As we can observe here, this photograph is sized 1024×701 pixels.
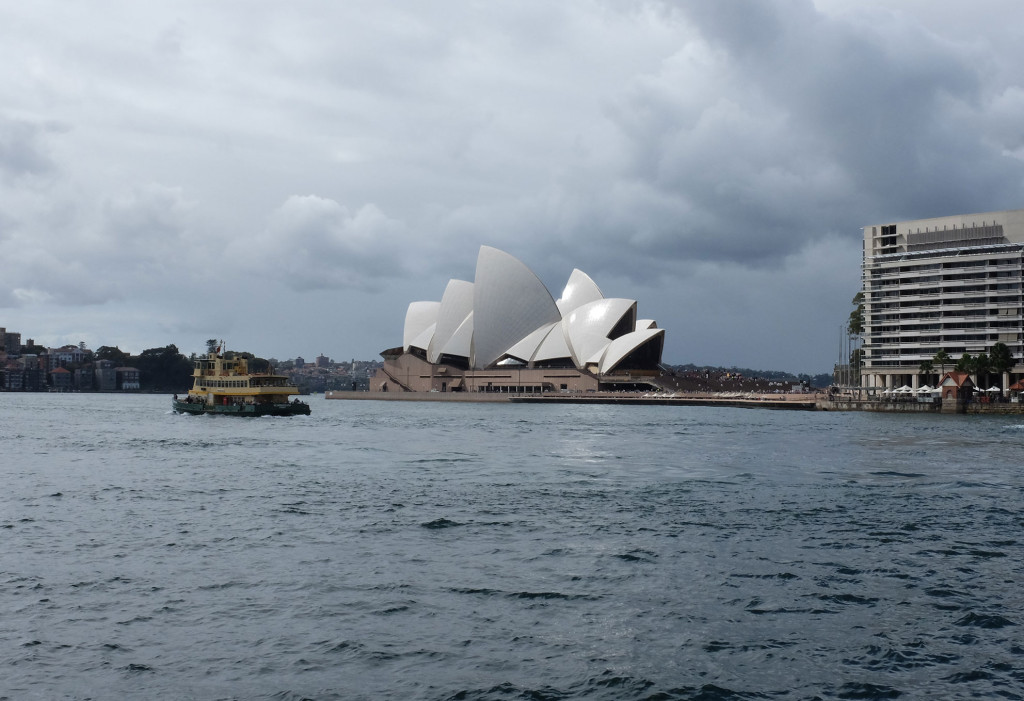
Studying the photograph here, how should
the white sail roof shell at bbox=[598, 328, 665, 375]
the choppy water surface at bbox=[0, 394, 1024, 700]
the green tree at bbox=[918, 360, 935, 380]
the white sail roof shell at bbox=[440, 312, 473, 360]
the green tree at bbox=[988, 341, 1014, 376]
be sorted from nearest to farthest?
1. the choppy water surface at bbox=[0, 394, 1024, 700]
2. the green tree at bbox=[988, 341, 1014, 376]
3. the green tree at bbox=[918, 360, 935, 380]
4. the white sail roof shell at bbox=[598, 328, 665, 375]
5. the white sail roof shell at bbox=[440, 312, 473, 360]

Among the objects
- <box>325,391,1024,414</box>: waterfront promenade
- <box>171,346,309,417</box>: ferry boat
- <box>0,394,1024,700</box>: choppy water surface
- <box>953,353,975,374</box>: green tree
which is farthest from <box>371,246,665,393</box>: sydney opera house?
<box>0,394,1024,700</box>: choppy water surface

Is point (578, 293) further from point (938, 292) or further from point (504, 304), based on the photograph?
point (938, 292)

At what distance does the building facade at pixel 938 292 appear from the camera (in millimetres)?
100000

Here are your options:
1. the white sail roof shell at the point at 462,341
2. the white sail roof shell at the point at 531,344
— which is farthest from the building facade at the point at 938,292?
the white sail roof shell at the point at 462,341

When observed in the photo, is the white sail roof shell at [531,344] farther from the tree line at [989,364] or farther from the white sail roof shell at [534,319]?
the tree line at [989,364]

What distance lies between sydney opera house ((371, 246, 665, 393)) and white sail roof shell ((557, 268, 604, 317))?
12 centimetres

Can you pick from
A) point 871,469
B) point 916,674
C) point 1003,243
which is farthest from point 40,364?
point 916,674

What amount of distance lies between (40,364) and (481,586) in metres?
212

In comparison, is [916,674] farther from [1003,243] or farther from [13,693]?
[1003,243]

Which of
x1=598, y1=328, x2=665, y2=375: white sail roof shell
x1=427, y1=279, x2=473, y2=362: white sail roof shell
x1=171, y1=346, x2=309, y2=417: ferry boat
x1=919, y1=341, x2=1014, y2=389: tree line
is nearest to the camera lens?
x1=171, y1=346, x2=309, y2=417: ferry boat

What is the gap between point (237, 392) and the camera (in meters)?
60.7

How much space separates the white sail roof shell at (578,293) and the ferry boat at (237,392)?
167 ft

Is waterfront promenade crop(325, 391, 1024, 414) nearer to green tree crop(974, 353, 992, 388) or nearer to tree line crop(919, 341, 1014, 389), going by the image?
tree line crop(919, 341, 1014, 389)

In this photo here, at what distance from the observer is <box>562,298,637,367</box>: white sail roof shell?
10181cm
